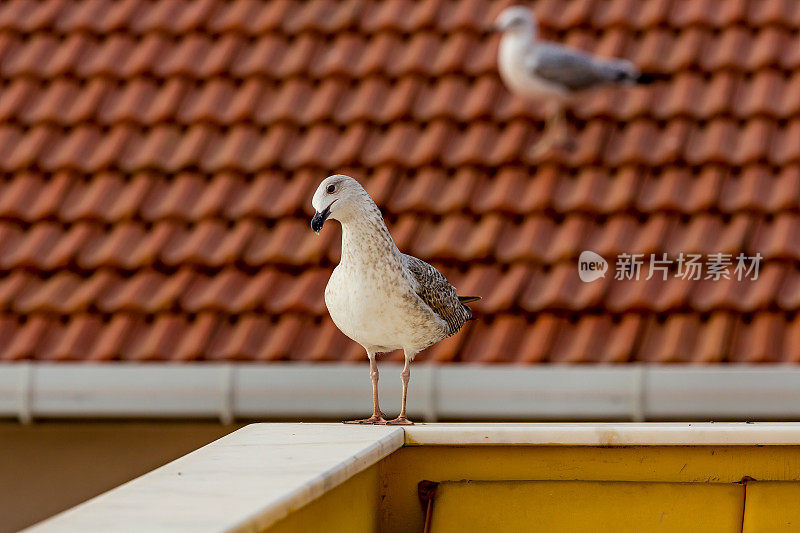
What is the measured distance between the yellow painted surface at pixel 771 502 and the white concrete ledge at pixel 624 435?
0.09 metres

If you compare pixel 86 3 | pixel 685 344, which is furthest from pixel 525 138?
pixel 86 3

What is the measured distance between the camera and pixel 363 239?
184 centimetres

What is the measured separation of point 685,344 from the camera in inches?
123

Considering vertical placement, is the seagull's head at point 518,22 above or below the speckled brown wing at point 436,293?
above

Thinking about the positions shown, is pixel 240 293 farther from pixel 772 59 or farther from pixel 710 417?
pixel 772 59

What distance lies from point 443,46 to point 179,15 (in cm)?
107

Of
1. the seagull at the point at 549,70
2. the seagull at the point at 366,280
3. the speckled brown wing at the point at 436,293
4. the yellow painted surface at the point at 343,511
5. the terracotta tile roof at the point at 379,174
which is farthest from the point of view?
the seagull at the point at 549,70

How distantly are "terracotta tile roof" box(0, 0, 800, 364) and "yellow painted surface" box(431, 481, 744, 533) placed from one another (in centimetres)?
132

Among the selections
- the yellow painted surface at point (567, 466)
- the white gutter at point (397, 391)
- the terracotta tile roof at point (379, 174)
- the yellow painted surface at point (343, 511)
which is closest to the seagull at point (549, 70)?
the terracotta tile roof at point (379, 174)

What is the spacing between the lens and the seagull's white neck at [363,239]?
1.83m

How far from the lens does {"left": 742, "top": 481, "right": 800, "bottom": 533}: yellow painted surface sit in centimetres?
177

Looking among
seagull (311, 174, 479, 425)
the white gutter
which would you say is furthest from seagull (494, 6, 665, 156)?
seagull (311, 174, 479, 425)

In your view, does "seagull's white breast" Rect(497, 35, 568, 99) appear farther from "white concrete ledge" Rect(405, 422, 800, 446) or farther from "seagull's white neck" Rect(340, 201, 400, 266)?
"white concrete ledge" Rect(405, 422, 800, 446)

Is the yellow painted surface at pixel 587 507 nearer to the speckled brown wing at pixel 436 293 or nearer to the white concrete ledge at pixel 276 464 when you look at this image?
the white concrete ledge at pixel 276 464
